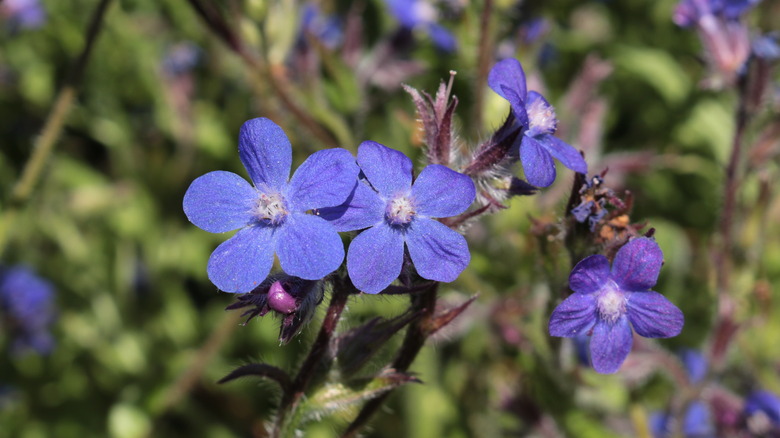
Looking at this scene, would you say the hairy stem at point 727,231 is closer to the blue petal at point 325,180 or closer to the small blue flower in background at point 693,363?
the small blue flower in background at point 693,363

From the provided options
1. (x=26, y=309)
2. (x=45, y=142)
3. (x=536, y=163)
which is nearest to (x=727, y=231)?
(x=536, y=163)

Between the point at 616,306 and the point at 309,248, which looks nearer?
the point at 309,248

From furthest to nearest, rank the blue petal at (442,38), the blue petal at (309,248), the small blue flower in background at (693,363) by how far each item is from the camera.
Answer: the blue petal at (442,38)
the small blue flower in background at (693,363)
the blue petal at (309,248)

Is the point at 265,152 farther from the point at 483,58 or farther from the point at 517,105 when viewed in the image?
the point at 483,58

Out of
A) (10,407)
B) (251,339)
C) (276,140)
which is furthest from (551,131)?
(10,407)

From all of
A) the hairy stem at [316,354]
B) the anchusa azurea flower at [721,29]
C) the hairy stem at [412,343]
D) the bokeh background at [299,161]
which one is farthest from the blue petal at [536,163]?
the anchusa azurea flower at [721,29]

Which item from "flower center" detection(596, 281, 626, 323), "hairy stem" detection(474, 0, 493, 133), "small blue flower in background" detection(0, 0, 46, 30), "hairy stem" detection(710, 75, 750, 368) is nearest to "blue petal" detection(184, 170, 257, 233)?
"flower center" detection(596, 281, 626, 323)
